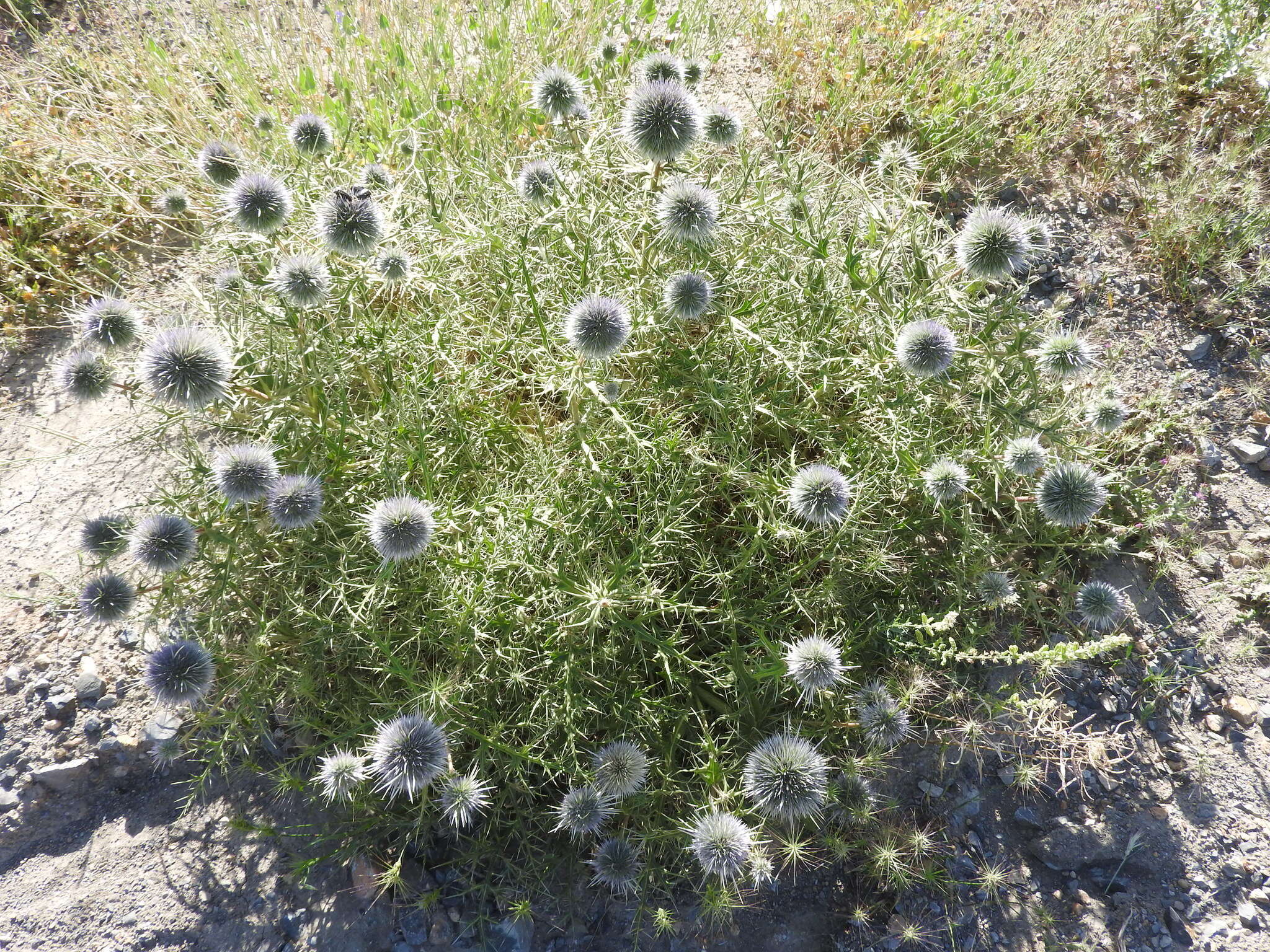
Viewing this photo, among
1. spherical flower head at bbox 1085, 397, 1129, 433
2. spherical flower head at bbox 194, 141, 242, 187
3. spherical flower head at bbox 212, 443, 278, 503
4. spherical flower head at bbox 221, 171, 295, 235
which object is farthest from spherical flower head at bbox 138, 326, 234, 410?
spherical flower head at bbox 1085, 397, 1129, 433

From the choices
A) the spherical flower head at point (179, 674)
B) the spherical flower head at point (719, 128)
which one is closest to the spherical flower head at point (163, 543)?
the spherical flower head at point (179, 674)

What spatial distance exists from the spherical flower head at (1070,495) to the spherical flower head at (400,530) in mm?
2229

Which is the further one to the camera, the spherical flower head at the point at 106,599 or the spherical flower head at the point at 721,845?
the spherical flower head at the point at 106,599

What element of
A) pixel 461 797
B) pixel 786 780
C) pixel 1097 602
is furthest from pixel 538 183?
pixel 1097 602

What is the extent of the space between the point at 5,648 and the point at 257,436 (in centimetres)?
155

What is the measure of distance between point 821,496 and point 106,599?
246 centimetres

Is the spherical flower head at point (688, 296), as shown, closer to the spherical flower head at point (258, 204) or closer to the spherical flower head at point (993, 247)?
the spherical flower head at point (993, 247)

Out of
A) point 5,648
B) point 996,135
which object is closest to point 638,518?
point 5,648

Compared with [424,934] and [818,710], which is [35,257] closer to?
[424,934]

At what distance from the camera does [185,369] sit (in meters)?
2.44

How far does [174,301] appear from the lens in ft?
13.1

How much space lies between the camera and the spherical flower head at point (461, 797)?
7.68 ft

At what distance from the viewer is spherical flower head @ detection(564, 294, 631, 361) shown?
8.36 feet

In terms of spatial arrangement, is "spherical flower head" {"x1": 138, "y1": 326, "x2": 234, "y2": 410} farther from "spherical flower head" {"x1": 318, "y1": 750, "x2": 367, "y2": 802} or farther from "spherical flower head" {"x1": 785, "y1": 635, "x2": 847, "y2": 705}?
"spherical flower head" {"x1": 785, "y1": 635, "x2": 847, "y2": 705}
